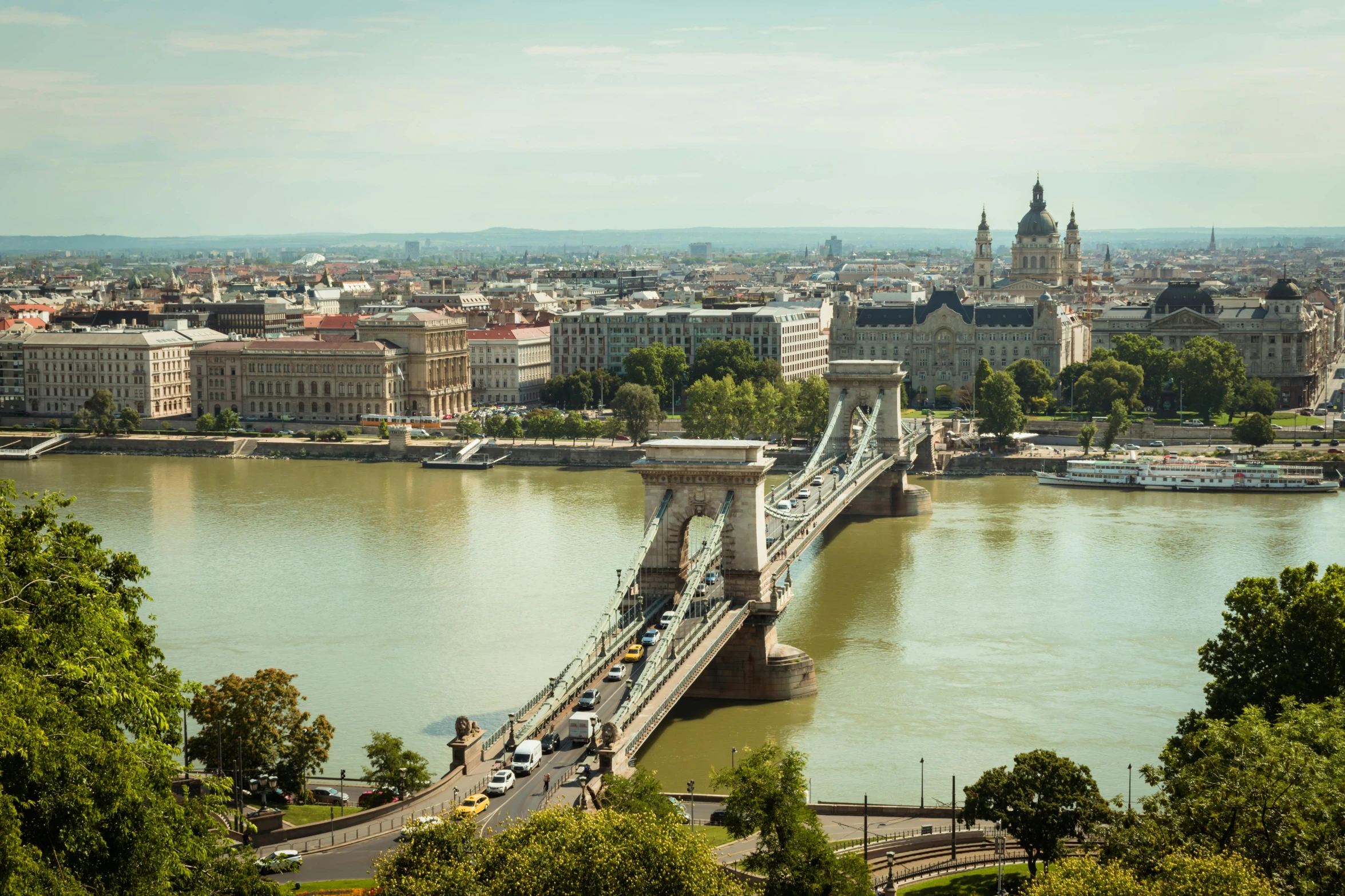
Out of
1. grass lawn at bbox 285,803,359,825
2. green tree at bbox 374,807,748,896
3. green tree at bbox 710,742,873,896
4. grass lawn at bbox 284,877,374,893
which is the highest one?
green tree at bbox 374,807,748,896

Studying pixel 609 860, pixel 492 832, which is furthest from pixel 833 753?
pixel 609 860

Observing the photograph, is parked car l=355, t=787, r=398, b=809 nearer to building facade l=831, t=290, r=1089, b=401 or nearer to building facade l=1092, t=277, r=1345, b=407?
building facade l=831, t=290, r=1089, b=401

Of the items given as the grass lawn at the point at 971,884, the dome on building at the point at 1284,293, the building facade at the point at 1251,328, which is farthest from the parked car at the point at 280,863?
the dome on building at the point at 1284,293

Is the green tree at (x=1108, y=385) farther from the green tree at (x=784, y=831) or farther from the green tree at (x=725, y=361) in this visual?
the green tree at (x=784, y=831)

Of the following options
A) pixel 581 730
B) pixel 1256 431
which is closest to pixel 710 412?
pixel 1256 431

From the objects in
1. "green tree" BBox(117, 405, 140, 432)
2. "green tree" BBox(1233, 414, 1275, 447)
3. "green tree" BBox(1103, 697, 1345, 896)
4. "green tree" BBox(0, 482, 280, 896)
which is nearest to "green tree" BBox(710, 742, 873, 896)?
"green tree" BBox(1103, 697, 1345, 896)

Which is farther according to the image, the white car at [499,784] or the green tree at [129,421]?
the green tree at [129,421]
